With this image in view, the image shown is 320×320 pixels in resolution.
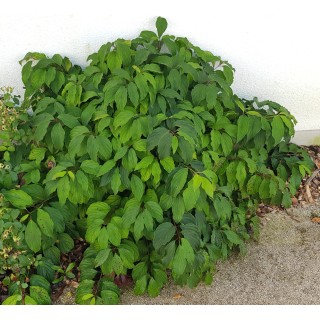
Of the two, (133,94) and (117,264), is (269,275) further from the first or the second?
(133,94)

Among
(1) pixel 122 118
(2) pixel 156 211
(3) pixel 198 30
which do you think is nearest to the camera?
(2) pixel 156 211

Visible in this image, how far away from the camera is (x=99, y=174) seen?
112 inches

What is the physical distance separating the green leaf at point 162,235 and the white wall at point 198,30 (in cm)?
142

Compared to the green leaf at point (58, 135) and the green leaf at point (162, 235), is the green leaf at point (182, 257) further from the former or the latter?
the green leaf at point (58, 135)

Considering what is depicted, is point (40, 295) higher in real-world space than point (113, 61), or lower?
lower

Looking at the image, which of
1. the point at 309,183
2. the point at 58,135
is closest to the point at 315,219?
the point at 309,183

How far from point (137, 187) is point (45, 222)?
1.71 feet

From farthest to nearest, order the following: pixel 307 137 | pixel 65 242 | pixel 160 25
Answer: pixel 307 137 → pixel 160 25 → pixel 65 242

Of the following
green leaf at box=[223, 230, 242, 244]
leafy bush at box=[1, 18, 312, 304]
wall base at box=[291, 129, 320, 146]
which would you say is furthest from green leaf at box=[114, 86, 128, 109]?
wall base at box=[291, 129, 320, 146]

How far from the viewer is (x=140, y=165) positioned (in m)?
2.83

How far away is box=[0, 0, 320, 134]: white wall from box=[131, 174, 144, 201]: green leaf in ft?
3.74

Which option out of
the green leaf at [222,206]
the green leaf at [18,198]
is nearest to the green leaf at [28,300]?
the green leaf at [18,198]

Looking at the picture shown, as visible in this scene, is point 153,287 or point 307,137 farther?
point 307,137
